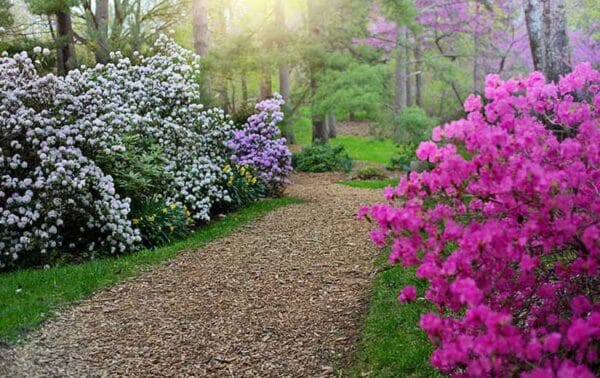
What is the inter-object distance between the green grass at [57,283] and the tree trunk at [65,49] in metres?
4.92

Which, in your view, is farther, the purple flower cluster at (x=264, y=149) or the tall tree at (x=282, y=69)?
the tall tree at (x=282, y=69)

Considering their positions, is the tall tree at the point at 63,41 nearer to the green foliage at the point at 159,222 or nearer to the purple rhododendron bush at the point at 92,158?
the purple rhododendron bush at the point at 92,158

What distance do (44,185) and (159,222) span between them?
1363 mm

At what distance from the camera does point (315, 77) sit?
39.1 feet

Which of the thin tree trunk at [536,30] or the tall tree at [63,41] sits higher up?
the tall tree at [63,41]

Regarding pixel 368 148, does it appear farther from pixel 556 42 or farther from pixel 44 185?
pixel 44 185

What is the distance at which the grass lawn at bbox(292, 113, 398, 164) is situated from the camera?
13.9 meters

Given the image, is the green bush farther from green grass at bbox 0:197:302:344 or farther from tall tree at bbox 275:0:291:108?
green grass at bbox 0:197:302:344

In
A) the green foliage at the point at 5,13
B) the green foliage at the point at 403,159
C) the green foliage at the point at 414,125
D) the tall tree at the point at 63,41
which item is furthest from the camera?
the green foliage at the point at 403,159

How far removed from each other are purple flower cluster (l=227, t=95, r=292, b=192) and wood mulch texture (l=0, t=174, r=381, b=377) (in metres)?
2.37

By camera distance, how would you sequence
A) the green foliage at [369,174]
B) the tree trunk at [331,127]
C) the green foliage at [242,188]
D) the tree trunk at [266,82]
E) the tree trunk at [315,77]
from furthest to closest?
the tree trunk at [331,127]
the tree trunk at [315,77]
the tree trunk at [266,82]
the green foliage at [369,174]
the green foliage at [242,188]

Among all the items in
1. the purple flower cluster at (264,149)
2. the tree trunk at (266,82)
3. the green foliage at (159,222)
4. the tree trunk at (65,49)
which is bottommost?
the green foliage at (159,222)

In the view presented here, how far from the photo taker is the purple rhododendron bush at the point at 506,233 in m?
1.97

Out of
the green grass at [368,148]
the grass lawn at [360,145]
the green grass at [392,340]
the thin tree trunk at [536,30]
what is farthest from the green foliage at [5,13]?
the green grass at [392,340]
